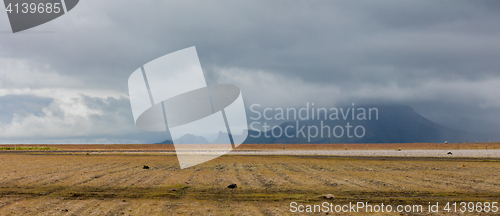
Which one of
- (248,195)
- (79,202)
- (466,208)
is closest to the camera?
(466,208)

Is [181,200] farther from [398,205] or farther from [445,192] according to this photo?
[445,192]

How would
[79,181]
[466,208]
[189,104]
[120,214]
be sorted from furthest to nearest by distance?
[79,181] < [189,104] < [466,208] < [120,214]

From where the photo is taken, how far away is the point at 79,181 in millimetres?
20062

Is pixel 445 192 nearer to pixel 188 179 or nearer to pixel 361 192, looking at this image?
pixel 361 192

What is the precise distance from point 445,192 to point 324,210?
7.99 meters

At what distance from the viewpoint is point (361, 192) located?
16016 mm

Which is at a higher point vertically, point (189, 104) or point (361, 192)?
point (189, 104)

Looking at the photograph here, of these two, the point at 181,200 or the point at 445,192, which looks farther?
the point at 445,192

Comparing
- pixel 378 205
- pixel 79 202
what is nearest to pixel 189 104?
pixel 79 202

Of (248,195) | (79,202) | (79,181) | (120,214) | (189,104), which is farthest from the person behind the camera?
(79,181)

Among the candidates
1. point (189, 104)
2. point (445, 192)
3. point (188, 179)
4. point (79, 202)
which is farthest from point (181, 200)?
point (445, 192)

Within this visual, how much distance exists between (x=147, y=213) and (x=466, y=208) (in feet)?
40.7

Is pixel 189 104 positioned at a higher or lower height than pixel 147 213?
higher

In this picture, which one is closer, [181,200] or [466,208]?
[466,208]
